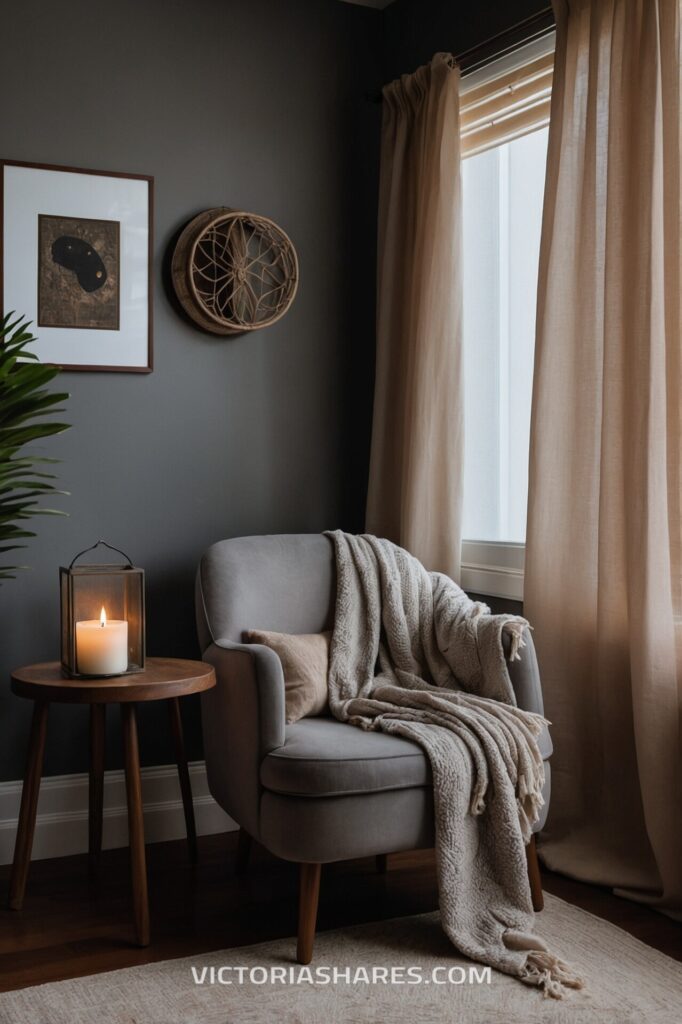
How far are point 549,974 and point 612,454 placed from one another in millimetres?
1236

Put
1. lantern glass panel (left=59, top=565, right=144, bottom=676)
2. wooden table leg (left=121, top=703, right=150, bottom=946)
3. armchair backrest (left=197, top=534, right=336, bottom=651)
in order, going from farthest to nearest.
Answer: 1. armchair backrest (left=197, top=534, right=336, bottom=651)
2. lantern glass panel (left=59, top=565, right=144, bottom=676)
3. wooden table leg (left=121, top=703, right=150, bottom=946)

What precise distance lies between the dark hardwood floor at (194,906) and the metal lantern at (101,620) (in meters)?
0.61

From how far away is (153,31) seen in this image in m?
3.14

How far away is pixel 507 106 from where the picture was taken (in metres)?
3.12

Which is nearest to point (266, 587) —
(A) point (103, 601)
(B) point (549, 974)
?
Answer: (A) point (103, 601)

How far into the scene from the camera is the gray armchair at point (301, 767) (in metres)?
2.22

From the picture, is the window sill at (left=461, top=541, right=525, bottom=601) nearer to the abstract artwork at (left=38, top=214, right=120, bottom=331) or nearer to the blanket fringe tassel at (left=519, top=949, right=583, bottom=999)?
the blanket fringe tassel at (left=519, top=949, right=583, bottom=999)

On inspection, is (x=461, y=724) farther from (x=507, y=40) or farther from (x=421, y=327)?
(x=507, y=40)

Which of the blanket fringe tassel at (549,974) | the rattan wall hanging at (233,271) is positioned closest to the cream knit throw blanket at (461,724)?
the blanket fringe tassel at (549,974)

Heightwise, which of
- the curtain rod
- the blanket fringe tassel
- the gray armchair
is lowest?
the blanket fringe tassel

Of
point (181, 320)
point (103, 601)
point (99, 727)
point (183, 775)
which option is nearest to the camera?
point (103, 601)

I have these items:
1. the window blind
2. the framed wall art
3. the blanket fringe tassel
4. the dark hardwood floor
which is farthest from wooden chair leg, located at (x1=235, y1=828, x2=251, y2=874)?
the window blind

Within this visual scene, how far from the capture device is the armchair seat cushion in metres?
2.22

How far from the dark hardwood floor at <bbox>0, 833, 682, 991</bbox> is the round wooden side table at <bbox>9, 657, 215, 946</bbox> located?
79 mm
